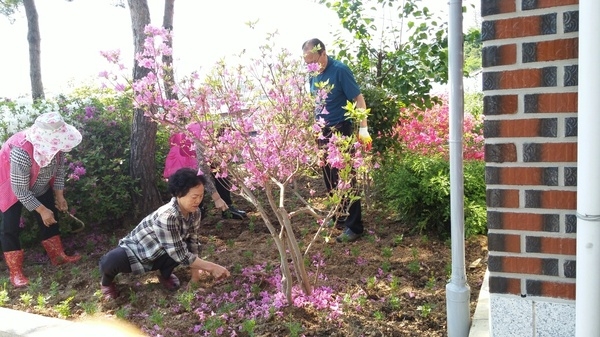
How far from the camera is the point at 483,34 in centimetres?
213

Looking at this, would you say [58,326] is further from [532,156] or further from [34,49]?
[34,49]

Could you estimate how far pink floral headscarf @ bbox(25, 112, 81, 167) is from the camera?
14.6ft

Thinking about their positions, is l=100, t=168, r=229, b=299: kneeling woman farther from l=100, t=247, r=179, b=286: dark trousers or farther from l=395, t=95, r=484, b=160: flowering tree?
l=395, t=95, r=484, b=160: flowering tree

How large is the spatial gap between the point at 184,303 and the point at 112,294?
2.27 ft

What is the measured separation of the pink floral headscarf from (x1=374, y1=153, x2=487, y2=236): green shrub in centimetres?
→ 279

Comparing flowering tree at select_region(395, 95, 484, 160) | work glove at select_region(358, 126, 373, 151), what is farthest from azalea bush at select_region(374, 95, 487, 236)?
flowering tree at select_region(395, 95, 484, 160)

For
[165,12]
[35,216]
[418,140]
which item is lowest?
[35,216]

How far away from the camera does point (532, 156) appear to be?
212 centimetres

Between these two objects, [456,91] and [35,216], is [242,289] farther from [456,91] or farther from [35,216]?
[35,216]

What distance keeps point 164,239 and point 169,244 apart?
0.16 ft

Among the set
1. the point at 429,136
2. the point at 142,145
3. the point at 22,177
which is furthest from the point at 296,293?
the point at 429,136

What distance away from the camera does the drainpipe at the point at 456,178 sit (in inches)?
99.0

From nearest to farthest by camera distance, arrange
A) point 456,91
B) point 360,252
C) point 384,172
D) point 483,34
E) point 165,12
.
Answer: point 483,34, point 456,91, point 360,252, point 384,172, point 165,12

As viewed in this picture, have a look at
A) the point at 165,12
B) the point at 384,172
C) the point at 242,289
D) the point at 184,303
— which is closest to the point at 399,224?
the point at 384,172
